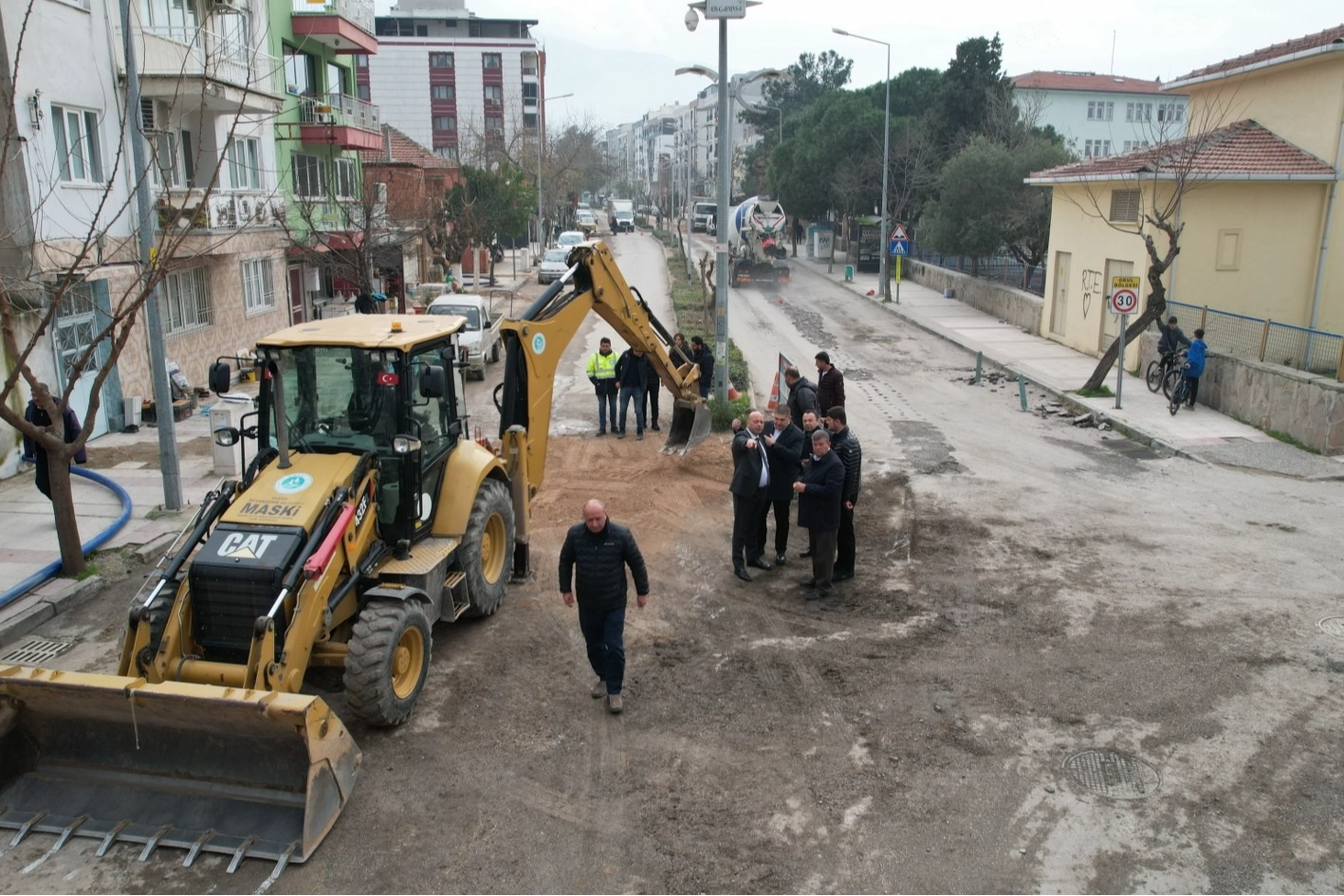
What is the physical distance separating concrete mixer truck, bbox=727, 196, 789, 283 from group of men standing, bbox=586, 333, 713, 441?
957 inches

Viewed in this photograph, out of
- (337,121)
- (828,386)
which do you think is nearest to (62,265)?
(828,386)

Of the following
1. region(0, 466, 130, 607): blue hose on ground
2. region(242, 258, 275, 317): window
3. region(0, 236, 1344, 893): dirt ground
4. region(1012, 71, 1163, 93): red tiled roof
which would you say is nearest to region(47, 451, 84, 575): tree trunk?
region(0, 466, 130, 607): blue hose on ground

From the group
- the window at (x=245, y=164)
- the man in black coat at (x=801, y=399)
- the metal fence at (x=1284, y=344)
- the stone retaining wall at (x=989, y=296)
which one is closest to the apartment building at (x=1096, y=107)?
the stone retaining wall at (x=989, y=296)

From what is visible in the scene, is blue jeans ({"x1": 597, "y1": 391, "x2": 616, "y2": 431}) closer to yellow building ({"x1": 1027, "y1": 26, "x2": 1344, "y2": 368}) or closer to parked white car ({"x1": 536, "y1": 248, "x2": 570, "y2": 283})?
yellow building ({"x1": 1027, "y1": 26, "x2": 1344, "y2": 368})

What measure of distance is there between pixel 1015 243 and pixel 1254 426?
695 inches

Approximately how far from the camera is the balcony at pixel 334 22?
27062 mm

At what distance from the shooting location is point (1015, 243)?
33.5 m

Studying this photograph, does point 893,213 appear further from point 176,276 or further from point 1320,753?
point 1320,753

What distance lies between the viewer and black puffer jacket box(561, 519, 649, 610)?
7.63 m

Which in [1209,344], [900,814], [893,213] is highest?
[893,213]

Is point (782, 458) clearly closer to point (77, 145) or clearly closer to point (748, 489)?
point (748, 489)

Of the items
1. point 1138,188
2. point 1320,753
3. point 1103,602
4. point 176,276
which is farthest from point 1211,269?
point 176,276

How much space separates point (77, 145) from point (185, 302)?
15.1 feet

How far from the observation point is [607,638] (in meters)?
7.73
